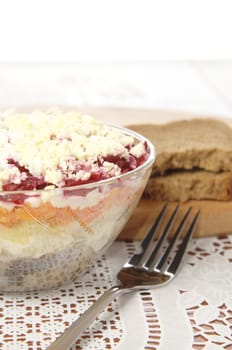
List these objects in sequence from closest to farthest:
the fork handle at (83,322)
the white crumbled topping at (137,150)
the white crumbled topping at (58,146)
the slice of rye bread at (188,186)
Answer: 1. the fork handle at (83,322)
2. the white crumbled topping at (58,146)
3. the white crumbled topping at (137,150)
4. the slice of rye bread at (188,186)

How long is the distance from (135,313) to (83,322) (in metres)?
0.13

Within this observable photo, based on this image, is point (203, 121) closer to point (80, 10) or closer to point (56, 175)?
point (56, 175)

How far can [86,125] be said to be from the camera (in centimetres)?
130

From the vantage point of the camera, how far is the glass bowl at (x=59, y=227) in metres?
1.08

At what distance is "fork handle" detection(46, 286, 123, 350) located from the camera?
101 centimetres

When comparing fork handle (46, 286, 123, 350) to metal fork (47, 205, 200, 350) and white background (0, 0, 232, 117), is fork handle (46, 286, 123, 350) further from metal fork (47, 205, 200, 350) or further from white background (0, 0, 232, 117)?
white background (0, 0, 232, 117)

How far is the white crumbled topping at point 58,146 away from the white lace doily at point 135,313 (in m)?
0.23

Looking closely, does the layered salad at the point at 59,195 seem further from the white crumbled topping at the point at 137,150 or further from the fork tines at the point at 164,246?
the fork tines at the point at 164,246

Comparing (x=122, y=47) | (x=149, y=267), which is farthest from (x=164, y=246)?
(x=122, y=47)

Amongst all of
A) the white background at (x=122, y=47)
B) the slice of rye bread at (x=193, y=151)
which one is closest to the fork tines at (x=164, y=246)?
the slice of rye bread at (x=193, y=151)

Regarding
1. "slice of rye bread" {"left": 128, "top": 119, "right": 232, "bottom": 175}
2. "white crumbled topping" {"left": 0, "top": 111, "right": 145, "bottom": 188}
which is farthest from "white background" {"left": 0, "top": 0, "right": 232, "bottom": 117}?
"white crumbled topping" {"left": 0, "top": 111, "right": 145, "bottom": 188}

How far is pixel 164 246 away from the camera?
4.67ft

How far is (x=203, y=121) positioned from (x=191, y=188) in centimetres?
35

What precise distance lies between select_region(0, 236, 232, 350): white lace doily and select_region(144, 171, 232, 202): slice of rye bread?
20 centimetres
